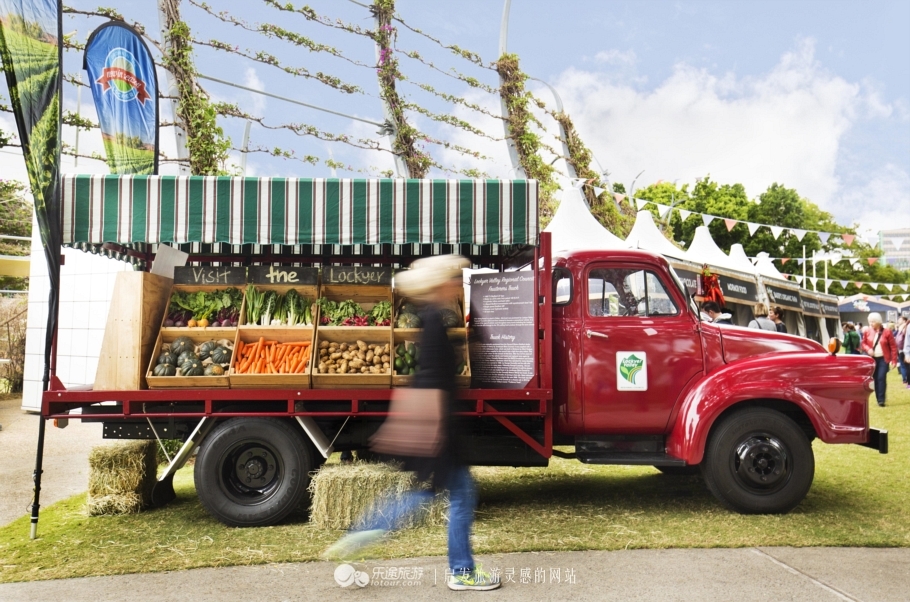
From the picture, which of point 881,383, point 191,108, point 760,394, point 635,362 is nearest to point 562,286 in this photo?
point 635,362

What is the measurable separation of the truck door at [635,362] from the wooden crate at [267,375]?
2497 millimetres

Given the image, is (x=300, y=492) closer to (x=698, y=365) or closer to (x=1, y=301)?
(x=698, y=365)

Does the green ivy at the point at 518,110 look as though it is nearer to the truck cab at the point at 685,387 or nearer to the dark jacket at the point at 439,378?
the truck cab at the point at 685,387

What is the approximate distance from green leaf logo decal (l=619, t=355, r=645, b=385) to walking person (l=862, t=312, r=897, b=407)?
10847 millimetres

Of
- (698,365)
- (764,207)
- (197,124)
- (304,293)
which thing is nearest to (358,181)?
(304,293)

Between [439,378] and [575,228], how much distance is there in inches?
441

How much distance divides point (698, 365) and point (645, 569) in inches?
90.4

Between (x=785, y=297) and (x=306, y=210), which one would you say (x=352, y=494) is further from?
(x=785, y=297)

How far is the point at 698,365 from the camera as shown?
22.0 ft

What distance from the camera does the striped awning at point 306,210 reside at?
617cm

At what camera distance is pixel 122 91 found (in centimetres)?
827

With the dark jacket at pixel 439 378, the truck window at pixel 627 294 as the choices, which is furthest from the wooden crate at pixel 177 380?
the truck window at pixel 627 294

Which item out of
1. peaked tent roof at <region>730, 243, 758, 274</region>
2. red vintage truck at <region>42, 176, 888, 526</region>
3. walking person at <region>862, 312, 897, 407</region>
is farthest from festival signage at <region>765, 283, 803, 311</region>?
→ red vintage truck at <region>42, 176, 888, 526</region>

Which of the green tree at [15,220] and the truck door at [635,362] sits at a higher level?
the green tree at [15,220]
